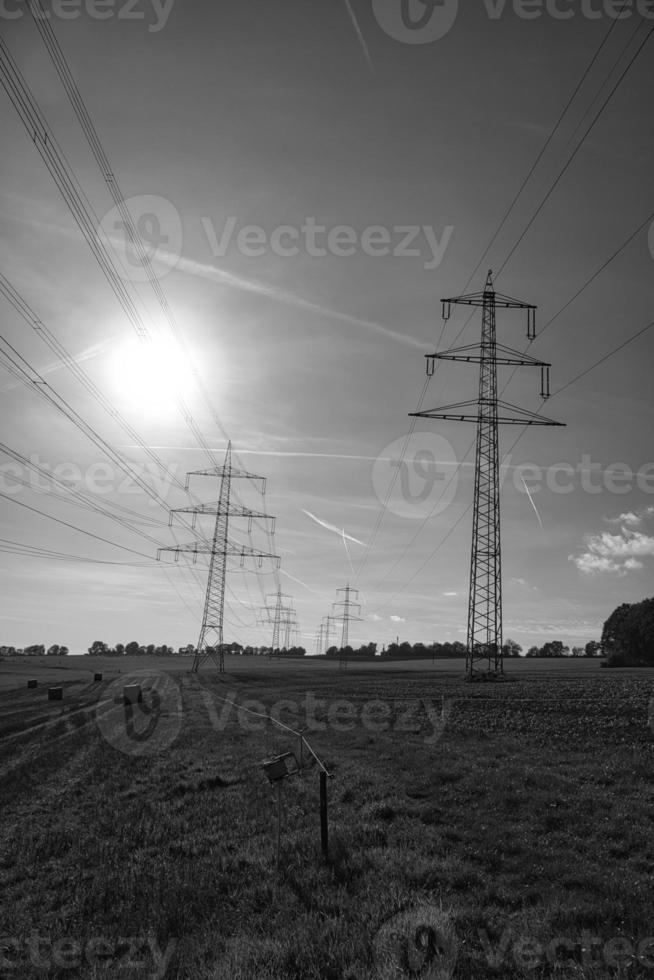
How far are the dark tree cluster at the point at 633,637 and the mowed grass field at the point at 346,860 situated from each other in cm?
12144

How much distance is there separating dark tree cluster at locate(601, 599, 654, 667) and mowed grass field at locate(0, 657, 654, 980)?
398 feet

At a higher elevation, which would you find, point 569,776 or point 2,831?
point 569,776

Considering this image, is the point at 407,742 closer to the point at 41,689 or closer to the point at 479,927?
the point at 479,927

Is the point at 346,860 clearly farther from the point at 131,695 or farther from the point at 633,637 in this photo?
the point at 633,637

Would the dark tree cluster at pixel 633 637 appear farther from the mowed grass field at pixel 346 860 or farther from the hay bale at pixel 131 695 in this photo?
the mowed grass field at pixel 346 860

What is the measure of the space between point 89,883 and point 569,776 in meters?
11.7

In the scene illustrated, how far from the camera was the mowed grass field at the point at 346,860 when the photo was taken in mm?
8039

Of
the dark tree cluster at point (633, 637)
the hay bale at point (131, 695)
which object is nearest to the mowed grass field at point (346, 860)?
the hay bale at point (131, 695)

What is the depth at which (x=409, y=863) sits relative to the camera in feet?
34.9

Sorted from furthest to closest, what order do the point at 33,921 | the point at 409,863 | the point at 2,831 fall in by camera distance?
the point at 2,831 < the point at 409,863 < the point at 33,921

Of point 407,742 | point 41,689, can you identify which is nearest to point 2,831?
point 407,742

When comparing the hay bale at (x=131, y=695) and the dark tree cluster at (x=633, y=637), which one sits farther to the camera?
the dark tree cluster at (x=633, y=637)

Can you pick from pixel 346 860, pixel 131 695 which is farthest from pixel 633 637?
pixel 346 860

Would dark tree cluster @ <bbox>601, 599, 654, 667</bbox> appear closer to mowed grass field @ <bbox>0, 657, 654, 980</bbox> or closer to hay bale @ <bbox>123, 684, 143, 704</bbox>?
hay bale @ <bbox>123, 684, 143, 704</bbox>
